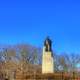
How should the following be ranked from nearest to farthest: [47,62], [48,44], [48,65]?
[48,65], [47,62], [48,44]

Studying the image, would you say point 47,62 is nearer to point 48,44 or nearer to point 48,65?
point 48,65

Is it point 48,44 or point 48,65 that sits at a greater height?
point 48,44

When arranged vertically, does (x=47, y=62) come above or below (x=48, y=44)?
below

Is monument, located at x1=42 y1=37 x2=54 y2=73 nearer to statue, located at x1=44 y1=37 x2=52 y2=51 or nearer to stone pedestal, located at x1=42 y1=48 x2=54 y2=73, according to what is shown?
stone pedestal, located at x1=42 y1=48 x2=54 y2=73

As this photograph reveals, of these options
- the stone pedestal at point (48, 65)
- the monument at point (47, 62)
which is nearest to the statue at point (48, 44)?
the monument at point (47, 62)

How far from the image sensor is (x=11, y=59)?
7144 centimetres

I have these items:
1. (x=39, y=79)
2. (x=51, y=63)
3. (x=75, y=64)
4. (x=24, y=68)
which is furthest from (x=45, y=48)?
(x=75, y=64)

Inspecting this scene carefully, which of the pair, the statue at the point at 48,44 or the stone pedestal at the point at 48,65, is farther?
the statue at the point at 48,44

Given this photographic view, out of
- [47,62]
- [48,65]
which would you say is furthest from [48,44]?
[48,65]

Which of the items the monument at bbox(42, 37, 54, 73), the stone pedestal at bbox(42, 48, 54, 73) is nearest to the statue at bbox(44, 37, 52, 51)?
the monument at bbox(42, 37, 54, 73)

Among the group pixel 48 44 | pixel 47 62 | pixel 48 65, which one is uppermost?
pixel 48 44

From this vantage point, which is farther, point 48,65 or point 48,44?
point 48,44

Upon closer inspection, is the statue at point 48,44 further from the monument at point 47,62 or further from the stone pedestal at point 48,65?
the stone pedestal at point 48,65

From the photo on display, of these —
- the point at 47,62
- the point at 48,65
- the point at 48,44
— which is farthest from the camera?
the point at 48,44
